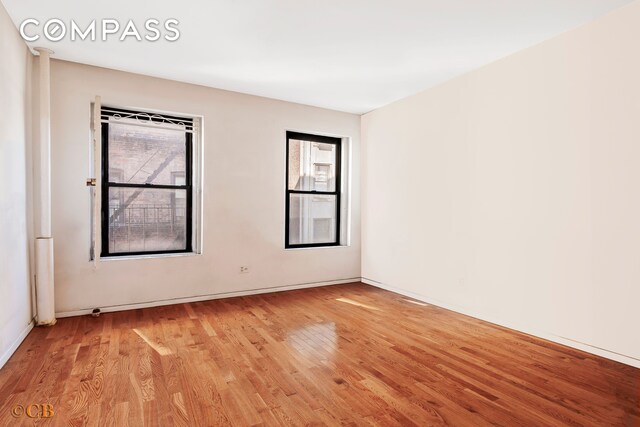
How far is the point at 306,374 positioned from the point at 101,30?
339cm

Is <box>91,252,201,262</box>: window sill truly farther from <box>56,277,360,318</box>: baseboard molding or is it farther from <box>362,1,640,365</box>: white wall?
<box>362,1,640,365</box>: white wall

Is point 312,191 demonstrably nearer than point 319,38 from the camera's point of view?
No

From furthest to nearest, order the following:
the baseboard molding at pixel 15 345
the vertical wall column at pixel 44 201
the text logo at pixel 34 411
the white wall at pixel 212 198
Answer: the white wall at pixel 212 198 < the vertical wall column at pixel 44 201 < the baseboard molding at pixel 15 345 < the text logo at pixel 34 411

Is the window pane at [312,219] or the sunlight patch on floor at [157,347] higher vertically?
the window pane at [312,219]

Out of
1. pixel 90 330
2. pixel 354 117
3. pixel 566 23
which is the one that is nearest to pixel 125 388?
pixel 90 330

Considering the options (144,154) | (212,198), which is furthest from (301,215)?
(144,154)

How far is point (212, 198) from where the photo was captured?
4.55 m

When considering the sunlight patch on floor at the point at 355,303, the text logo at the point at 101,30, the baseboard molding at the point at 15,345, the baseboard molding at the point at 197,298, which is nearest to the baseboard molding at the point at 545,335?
the sunlight patch on floor at the point at 355,303

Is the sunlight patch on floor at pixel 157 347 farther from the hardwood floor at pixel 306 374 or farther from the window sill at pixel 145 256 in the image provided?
the window sill at pixel 145 256

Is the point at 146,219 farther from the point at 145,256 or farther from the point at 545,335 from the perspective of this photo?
the point at 545,335

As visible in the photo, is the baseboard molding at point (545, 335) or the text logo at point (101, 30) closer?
the baseboard molding at point (545, 335)

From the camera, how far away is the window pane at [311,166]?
5.41 meters

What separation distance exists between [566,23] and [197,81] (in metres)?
3.81

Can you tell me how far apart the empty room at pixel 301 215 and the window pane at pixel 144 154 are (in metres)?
0.02
